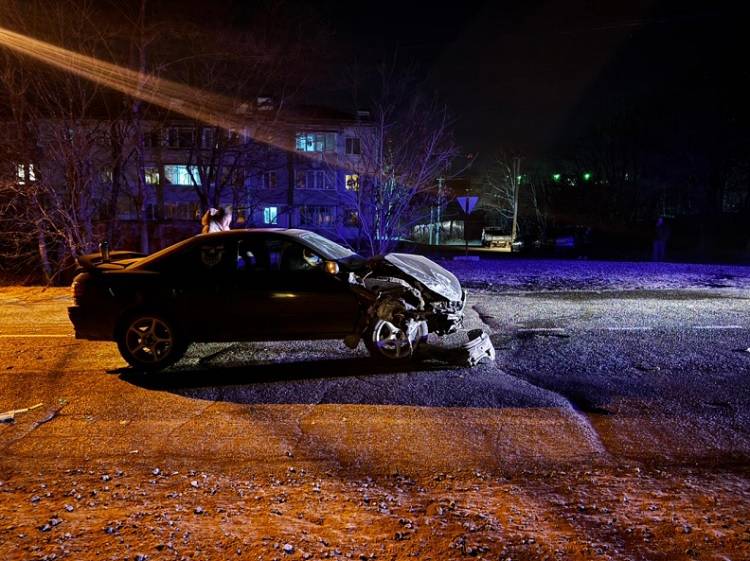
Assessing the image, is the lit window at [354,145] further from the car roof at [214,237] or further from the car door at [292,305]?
the car door at [292,305]

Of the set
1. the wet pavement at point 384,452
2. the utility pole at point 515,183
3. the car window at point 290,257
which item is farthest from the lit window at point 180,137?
the utility pole at point 515,183

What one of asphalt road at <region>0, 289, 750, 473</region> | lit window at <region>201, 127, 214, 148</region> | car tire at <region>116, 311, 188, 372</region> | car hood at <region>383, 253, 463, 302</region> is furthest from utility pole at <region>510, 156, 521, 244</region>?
car tire at <region>116, 311, 188, 372</region>

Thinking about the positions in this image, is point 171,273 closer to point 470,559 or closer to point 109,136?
point 470,559

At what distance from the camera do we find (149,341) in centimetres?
682

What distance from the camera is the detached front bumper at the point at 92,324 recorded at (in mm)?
6844

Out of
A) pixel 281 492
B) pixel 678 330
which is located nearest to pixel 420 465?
pixel 281 492

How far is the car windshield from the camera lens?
7.10 meters

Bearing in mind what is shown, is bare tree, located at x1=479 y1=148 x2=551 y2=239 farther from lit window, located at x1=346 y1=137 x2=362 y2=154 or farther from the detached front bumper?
the detached front bumper

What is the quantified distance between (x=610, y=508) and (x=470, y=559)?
3.55 ft

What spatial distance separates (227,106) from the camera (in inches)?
728

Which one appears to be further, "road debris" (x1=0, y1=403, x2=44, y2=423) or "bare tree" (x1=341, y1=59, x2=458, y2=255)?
"bare tree" (x1=341, y1=59, x2=458, y2=255)

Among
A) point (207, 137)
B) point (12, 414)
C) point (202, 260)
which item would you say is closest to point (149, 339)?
point (202, 260)

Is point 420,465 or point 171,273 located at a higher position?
point 171,273

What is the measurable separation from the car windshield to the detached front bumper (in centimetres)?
249
